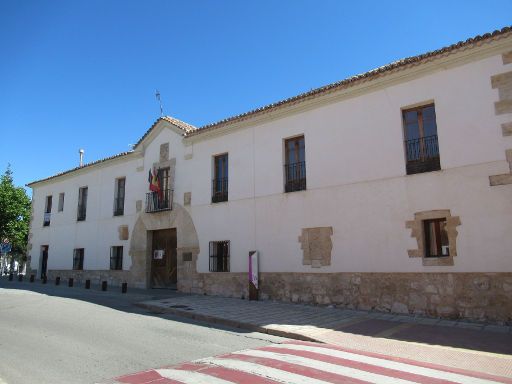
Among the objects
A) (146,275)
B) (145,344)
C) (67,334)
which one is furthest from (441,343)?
(146,275)

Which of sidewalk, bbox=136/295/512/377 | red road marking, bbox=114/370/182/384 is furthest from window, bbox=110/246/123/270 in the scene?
red road marking, bbox=114/370/182/384

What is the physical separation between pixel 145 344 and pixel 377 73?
8394mm

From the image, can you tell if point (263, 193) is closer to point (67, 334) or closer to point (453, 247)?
point (453, 247)

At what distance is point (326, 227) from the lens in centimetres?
1075

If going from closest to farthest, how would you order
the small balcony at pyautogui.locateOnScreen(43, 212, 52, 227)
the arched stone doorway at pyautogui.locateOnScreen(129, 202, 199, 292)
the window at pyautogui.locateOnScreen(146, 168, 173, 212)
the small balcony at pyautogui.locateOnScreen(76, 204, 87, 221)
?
1. the arched stone doorway at pyautogui.locateOnScreen(129, 202, 199, 292)
2. the window at pyautogui.locateOnScreen(146, 168, 173, 212)
3. the small balcony at pyautogui.locateOnScreen(76, 204, 87, 221)
4. the small balcony at pyautogui.locateOnScreen(43, 212, 52, 227)

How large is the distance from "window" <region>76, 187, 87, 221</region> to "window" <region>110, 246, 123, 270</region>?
3017mm

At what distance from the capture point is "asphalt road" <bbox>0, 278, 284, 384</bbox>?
192 inches

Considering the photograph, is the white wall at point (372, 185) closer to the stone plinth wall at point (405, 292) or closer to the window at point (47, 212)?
the stone plinth wall at point (405, 292)

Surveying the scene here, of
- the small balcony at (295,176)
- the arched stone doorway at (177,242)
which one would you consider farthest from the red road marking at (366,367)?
the arched stone doorway at (177,242)

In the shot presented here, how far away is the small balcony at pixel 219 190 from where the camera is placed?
1362cm

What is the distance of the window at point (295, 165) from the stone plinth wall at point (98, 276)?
8506mm

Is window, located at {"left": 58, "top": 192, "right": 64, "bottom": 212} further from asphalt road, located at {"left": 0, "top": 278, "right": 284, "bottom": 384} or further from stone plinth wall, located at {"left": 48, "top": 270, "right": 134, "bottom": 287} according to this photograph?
asphalt road, located at {"left": 0, "top": 278, "right": 284, "bottom": 384}

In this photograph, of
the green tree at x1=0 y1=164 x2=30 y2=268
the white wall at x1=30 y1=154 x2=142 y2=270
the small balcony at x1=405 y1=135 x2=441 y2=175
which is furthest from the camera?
the green tree at x1=0 y1=164 x2=30 y2=268

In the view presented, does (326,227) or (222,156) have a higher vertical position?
(222,156)
